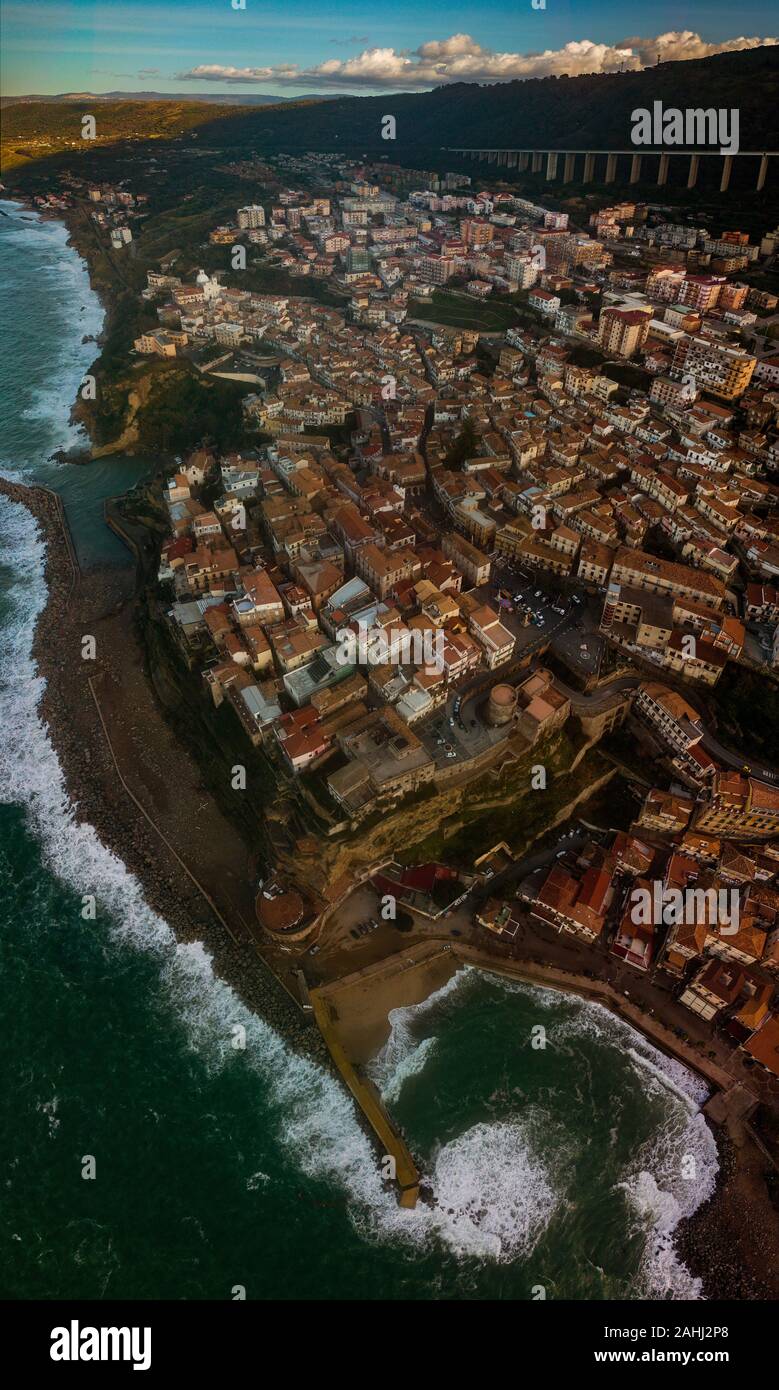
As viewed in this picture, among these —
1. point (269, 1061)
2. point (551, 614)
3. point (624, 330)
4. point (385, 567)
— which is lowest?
point (269, 1061)

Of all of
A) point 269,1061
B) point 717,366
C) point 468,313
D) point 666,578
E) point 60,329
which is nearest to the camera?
point 269,1061

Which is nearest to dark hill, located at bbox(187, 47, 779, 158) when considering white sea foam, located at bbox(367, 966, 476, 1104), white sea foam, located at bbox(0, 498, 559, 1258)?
white sea foam, located at bbox(367, 966, 476, 1104)

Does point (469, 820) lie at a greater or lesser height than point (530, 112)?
lesser

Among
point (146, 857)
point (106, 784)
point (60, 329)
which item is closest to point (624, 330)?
point (106, 784)

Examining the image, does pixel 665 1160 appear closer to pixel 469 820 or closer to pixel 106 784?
pixel 469 820

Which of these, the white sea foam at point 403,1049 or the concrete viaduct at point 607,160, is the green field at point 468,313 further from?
the white sea foam at point 403,1049

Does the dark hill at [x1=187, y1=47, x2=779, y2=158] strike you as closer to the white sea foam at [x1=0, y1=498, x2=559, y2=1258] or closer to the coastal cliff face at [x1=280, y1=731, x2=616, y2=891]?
the coastal cliff face at [x1=280, y1=731, x2=616, y2=891]

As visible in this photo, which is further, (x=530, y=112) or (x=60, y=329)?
(x=530, y=112)

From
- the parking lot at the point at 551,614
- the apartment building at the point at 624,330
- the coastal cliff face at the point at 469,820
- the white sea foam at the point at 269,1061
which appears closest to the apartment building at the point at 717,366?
the apartment building at the point at 624,330
